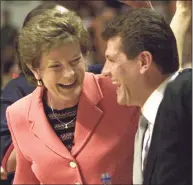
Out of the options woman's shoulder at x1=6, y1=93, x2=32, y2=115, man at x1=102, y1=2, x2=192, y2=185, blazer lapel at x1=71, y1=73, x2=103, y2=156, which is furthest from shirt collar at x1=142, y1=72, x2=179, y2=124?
woman's shoulder at x1=6, y1=93, x2=32, y2=115

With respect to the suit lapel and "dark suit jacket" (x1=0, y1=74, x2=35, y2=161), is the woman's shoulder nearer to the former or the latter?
"dark suit jacket" (x1=0, y1=74, x2=35, y2=161)

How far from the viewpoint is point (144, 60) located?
1.36 m

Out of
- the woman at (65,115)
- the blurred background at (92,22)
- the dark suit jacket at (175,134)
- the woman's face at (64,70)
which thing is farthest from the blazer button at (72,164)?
the dark suit jacket at (175,134)

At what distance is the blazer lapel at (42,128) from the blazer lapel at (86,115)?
3 cm

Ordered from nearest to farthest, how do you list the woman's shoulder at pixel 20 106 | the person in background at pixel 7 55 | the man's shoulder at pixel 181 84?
the man's shoulder at pixel 181 84, the woman's shoulder at pixel 20 106, the person in background at pixel 7 55

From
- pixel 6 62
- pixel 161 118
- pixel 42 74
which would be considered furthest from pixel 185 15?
pixel 6 62

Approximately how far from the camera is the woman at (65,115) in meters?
1.49

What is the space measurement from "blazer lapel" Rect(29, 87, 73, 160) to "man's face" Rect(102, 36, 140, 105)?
0.77ft

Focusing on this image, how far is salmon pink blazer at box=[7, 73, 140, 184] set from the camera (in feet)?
5.07

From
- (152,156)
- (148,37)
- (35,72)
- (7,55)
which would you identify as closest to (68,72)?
(35,72)

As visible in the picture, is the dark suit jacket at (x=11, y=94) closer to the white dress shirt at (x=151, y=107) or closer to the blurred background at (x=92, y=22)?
the blurred background at (x=92, y=22)

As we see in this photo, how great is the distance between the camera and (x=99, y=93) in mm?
1580

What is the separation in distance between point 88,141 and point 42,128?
0.12 metres

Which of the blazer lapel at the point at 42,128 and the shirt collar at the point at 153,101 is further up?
the shirt collar at the point at 153,101
